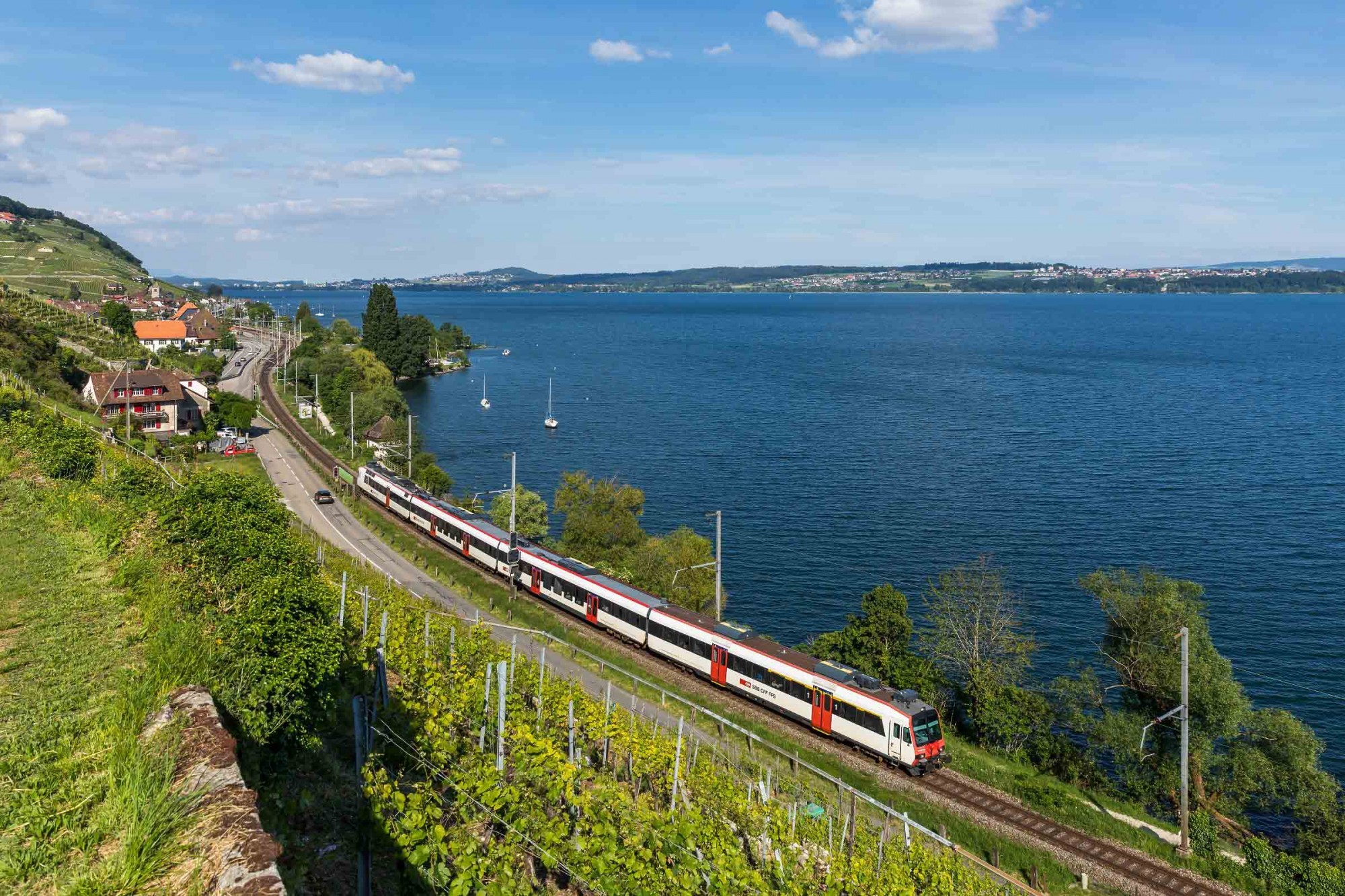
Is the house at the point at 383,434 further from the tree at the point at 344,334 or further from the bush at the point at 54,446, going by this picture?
the tree at the point at 344,334

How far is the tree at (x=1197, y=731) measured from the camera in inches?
1197

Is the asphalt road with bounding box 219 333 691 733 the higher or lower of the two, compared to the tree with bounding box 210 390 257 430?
lower

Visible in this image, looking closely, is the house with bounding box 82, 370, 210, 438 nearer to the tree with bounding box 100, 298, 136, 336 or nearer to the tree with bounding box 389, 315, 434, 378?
the tree with bounding box 100, 298, 136, 336

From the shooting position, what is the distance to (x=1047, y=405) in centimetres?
11300

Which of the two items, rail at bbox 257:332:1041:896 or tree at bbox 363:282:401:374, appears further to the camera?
tree at bbox 363:282:401:374

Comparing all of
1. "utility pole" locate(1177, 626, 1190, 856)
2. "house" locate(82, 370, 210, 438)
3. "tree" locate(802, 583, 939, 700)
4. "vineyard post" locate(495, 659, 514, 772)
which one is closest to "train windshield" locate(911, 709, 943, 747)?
"tree" locate(802, 583, 939, 700)

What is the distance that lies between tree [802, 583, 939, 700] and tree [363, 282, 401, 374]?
113 m

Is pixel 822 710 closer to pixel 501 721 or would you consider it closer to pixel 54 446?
pixel 501 721

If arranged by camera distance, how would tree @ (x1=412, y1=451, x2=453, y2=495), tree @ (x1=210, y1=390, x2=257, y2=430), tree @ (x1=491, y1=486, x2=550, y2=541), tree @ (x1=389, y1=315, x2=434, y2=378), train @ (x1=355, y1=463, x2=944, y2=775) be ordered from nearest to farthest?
train @ (x1=355, y1=463, x2=944, y2=775)
tree @ (x1=491, y1=486, x2=550, y2=541)
tree @ (x1=412, y1=451, x2=453, y2=495)
tree @ (x1=210, y1=390, x2=257, y2=430)
tree @ (x1=389, y1=315, x2=434, y2=378)

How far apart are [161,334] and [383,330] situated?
31.4 meters

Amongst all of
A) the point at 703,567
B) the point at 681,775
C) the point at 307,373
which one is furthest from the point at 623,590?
the point at 307,373

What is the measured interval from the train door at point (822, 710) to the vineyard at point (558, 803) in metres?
4.99

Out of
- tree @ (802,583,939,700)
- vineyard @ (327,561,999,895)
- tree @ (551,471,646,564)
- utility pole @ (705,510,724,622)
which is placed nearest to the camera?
vineyard @ (327,561,999,895)

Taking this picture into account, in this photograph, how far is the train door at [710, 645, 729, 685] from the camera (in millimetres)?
33500
